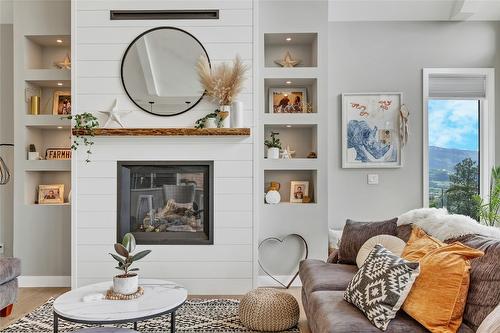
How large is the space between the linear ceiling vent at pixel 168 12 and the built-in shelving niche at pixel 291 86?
2.82ft

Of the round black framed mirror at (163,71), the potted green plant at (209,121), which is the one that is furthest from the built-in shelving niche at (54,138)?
the potted green plant at (209,121)

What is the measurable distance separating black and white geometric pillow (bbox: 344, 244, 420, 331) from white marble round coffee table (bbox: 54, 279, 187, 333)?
1.06 m

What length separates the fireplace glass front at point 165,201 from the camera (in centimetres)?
396

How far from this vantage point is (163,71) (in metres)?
3.97

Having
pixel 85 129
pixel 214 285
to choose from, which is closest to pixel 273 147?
pixel 214 285

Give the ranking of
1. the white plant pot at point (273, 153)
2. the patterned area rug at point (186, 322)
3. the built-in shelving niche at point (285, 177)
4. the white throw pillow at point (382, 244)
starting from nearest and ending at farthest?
the white throw pillow at point (382, 244), the patterned area rug at point (186, 322), the white plant pot at point (273, 153), the built-in shelving niche at point (285, 177)

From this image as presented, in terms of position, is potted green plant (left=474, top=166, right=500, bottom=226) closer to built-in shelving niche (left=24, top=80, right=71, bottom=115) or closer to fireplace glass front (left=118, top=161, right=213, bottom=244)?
fireplace glass front (left=118, top=161, right=213, bottom=244)

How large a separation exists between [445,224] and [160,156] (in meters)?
2.54

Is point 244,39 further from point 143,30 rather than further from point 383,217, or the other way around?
point 383,217

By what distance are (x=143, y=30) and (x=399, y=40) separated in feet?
8.91

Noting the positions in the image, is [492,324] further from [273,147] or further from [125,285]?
[273,147]

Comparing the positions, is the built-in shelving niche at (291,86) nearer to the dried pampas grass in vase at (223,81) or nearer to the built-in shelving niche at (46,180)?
the dried pampas grass in vase at (223,81)

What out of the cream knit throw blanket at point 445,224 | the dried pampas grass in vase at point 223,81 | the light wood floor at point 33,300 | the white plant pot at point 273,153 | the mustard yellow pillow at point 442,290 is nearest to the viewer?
the mustard yellow pillow at point 442,290

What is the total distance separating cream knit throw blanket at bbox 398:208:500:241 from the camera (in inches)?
91.0
